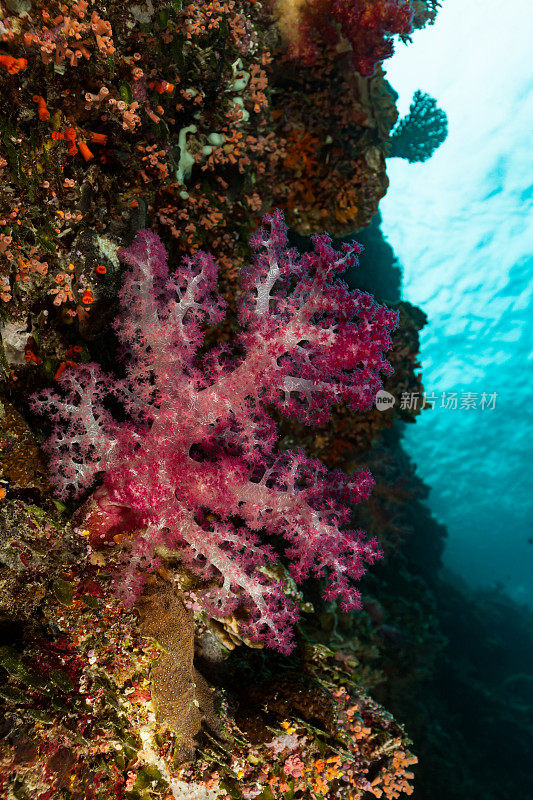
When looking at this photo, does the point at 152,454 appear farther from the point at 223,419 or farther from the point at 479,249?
the point at 479,249

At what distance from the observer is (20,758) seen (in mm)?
2049

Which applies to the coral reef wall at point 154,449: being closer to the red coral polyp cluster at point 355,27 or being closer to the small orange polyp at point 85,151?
the small orange polyp at point 85,151

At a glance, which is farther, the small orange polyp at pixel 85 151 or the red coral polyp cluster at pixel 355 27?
the red coral polyp cluster at pixel 355 27

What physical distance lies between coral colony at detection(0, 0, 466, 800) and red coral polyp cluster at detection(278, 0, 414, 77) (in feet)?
4.55

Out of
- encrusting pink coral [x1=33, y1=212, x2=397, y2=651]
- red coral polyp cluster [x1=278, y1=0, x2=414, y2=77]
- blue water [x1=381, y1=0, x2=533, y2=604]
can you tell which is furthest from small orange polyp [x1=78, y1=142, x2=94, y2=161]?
blue water [x1=381, y1=0, x2=533, y2=604]

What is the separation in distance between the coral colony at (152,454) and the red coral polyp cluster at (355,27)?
1.39m

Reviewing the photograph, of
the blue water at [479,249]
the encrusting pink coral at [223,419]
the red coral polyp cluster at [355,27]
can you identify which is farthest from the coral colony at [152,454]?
the blue water at [479,249]

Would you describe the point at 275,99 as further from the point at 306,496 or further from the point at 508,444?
the point at 508,444

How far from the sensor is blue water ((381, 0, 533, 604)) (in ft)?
74.1

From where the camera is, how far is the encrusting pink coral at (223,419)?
9.91 ft

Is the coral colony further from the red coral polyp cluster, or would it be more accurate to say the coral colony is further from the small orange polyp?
→ the red coral polyp cluster

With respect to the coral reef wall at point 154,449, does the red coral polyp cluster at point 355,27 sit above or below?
above

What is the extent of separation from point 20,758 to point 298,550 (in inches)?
85.2

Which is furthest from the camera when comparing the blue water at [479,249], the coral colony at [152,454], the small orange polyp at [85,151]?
the blue water at [479,249]
